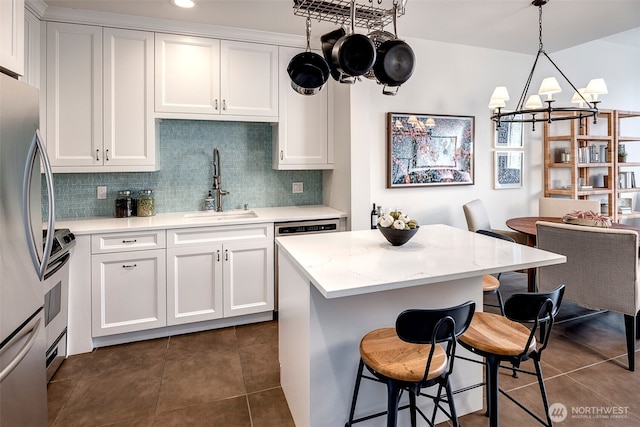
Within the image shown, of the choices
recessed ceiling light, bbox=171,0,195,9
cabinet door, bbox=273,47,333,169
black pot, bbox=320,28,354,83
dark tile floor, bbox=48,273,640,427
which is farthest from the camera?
cabinet door, bbox=273,47,333,169

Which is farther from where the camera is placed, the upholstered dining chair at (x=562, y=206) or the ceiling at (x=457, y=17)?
the upholstered dining chair at (x=562, y=206)

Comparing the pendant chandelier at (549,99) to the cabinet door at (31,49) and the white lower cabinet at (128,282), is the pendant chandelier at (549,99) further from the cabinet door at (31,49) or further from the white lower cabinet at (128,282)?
the cabinet door at (31,49)

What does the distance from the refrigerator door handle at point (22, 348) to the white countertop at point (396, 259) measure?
108 centimetres

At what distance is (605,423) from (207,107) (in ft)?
11.0

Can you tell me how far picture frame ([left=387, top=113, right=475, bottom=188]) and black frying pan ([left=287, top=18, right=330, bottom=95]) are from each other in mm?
1930

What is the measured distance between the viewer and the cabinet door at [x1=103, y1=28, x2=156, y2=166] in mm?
2865

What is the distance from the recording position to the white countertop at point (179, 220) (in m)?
2.71

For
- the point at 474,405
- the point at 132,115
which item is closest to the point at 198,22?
the point at 132,115

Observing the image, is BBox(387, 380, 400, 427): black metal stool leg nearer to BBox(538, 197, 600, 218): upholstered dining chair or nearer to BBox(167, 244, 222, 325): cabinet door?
BBox(167, 244, 222, 325): cabinet door

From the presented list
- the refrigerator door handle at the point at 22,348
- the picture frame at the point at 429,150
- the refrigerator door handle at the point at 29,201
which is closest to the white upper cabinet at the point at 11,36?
the refrigerator door handle at the point at 29,201

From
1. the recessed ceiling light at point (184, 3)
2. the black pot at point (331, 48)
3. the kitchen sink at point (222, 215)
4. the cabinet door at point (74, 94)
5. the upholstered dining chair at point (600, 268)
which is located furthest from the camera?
the kitchen sink at point (222, 215)

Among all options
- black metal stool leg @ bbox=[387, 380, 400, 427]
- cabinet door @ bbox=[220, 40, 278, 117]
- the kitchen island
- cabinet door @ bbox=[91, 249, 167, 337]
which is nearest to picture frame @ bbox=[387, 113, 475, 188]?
cabinet door @ bbox=[220, 40, 278, 117]

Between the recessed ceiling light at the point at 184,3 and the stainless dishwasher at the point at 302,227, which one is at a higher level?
the recessed ceiling light at the point at 184,3

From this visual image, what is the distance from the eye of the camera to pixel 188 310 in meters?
2.93
